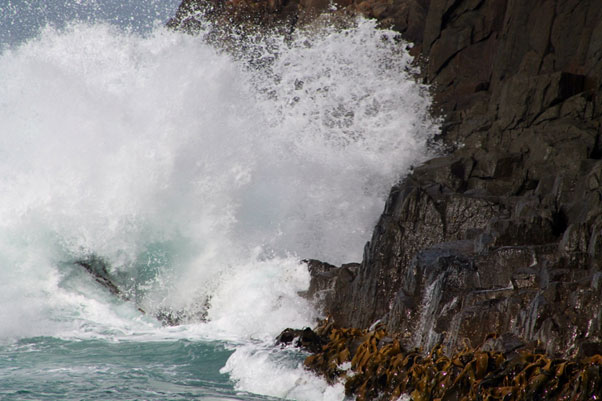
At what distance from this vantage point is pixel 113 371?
1012cm

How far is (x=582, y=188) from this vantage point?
10070 millimetres

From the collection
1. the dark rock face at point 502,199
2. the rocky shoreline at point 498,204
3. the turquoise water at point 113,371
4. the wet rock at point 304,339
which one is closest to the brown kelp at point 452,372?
the rocky shoreline at point 498,204

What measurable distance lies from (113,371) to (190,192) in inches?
323

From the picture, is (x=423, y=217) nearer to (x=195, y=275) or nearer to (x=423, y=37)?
(x=195, y=275)

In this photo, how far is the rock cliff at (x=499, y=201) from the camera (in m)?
7.77

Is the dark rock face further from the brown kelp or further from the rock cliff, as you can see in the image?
the brown kelp

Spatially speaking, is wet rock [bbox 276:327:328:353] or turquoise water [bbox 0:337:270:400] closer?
turquoise water [bbox 0:337:270:400]

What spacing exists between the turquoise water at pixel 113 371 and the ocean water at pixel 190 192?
0.07m

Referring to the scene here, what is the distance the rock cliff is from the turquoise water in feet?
8.61

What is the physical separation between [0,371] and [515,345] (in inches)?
286

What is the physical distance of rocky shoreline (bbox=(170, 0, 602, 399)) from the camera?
771cm

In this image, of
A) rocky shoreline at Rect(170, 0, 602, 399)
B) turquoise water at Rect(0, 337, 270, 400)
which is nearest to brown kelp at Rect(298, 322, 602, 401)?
rocky shoreline at Rect(170, 0, 602, 399)

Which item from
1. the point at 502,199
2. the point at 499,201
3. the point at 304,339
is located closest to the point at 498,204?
the point at 499,201

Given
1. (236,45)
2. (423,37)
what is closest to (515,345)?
(423,37)
